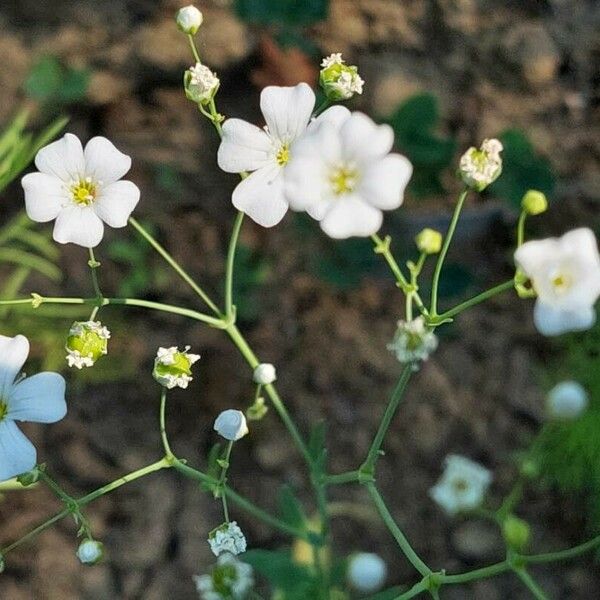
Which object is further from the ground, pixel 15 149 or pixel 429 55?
pixel 429 55

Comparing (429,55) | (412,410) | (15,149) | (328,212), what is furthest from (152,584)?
(429,55)

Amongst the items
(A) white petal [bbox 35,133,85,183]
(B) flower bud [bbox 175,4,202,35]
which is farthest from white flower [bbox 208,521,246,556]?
(B) flower bud [bbox 175,4,202,35]

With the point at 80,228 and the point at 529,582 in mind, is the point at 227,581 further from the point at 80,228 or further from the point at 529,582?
the point at 80,228

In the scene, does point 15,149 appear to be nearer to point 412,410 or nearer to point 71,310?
point 71,310

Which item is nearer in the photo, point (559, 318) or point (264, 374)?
point (559, 318)

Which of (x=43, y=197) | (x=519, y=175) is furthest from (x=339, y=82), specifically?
(x=519, y=175)
